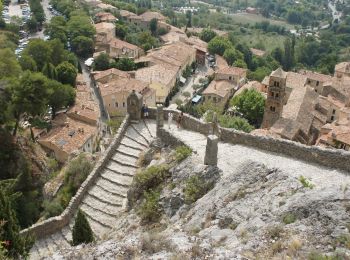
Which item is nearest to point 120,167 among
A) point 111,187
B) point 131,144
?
point 111,187

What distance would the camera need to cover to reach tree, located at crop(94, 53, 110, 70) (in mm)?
66750

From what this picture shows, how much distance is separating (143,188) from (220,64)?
65.8 m

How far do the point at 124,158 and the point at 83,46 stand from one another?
188ft

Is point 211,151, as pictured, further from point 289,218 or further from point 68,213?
point 68,213

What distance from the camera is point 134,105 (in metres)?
21.8

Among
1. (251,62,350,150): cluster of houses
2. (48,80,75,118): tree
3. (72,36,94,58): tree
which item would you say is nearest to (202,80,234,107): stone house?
(251,62,350,150): cluster of houses

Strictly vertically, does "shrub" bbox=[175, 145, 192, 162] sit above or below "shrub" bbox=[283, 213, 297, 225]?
A: below

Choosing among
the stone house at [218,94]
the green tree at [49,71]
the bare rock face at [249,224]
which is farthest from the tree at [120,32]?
the bare rock face at [249,224]

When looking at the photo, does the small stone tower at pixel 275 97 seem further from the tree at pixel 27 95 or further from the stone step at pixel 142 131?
the stone step at pixel 142 131

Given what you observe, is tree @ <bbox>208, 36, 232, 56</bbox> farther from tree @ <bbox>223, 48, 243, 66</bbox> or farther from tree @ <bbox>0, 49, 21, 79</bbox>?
tree @ <bbox>0, 49, 21, 79</bbox>

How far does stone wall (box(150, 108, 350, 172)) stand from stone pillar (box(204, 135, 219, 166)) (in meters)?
2.89

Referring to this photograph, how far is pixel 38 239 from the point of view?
19922mm

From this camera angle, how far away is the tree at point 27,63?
169 feet

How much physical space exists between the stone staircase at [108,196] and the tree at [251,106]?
33111 mm
